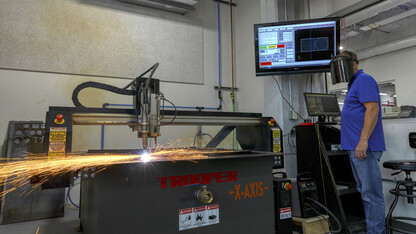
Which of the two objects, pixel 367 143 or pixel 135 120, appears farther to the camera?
pixel 367 143

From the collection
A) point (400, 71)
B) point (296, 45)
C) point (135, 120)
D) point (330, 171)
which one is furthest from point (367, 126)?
point (400, 71)

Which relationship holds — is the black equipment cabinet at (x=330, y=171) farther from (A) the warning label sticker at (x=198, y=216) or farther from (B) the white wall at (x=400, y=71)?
(B) the white wall at (x=400, y=71)

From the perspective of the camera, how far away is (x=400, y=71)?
236 inches

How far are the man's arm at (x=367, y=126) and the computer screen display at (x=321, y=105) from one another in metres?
0.45

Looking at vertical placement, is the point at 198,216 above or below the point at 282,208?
above

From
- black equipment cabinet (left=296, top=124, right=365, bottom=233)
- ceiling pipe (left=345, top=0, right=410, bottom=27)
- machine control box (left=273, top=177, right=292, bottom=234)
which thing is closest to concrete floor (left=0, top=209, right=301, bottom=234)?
black equipment cabinet (left=296, top=124, right=365, bottom=233)

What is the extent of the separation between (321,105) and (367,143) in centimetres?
59

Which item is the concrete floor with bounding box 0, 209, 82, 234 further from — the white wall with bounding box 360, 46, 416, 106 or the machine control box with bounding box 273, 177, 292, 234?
the white wall with bounding box 360, 46, 416, 106

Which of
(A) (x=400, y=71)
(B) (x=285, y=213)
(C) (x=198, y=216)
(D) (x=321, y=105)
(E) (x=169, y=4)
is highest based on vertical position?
(E) (x=169, y=4)

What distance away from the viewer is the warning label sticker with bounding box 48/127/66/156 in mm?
1090

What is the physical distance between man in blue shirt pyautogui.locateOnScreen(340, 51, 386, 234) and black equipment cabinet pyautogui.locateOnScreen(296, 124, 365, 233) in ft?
0.71

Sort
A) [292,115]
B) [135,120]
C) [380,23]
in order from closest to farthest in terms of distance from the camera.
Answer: [135,120] → [292,115] → [380,23]

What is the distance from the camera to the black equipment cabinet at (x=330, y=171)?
2.20 metres

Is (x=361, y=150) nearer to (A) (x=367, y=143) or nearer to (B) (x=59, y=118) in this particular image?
(A) (x=367, y=143)
